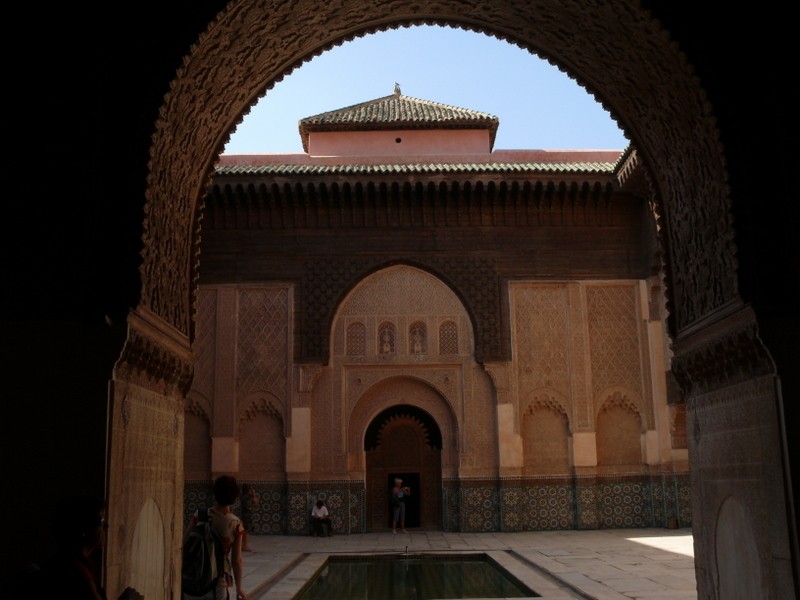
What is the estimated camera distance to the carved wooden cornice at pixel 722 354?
3387 millimetres

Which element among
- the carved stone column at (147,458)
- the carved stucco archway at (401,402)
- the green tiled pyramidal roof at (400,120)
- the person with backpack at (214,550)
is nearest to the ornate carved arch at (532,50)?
the carved stone column at (147,458)

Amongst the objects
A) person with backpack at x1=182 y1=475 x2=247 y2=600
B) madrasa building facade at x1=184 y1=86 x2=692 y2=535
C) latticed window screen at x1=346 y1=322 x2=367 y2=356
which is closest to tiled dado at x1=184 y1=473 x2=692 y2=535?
madrasa building facade at x1=184 y1=86 x2=692 y2=535

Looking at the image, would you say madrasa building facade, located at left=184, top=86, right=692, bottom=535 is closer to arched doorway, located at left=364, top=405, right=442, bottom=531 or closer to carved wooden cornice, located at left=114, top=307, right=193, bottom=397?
arched doorway, located at left=364, top=405, right=442, bottom=531

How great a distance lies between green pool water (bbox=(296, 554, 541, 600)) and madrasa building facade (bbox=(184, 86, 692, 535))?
268cm

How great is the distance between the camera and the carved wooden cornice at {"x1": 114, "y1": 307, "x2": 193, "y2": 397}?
3.36 metres

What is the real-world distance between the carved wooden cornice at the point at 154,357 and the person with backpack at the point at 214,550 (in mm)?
601

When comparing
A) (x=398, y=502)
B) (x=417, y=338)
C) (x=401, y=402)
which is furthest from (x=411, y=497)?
(x=417, y=338)

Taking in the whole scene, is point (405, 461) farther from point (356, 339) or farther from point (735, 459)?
point (735, 459)

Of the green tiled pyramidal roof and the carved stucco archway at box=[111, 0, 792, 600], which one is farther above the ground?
the green tiled pyramidal roof

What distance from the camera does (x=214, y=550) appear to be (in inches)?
129

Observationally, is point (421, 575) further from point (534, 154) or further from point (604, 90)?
point (534, 154)

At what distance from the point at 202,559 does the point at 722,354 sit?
93.6 inches

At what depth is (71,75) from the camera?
3414 millimetres

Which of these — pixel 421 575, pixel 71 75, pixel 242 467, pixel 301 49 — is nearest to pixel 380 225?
pixel 242 467
